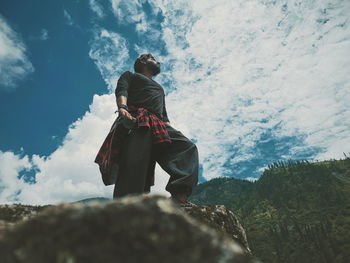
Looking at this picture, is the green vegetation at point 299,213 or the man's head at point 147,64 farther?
the green vegetation at point 299,213

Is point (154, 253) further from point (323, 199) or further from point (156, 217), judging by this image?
point (323, 199)

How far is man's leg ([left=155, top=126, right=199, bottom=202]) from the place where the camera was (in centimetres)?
366

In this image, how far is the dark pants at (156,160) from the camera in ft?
11.7

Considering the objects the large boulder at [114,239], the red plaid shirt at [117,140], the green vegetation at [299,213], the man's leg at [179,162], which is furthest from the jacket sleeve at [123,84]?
the green vegetation at [299,213]

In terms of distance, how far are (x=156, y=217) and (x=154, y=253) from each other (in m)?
0.14

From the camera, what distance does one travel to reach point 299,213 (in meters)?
136

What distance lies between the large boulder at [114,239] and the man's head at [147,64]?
14.6ft

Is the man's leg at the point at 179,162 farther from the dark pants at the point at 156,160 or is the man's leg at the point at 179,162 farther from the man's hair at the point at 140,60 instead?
the man's hair at the point at 140,60

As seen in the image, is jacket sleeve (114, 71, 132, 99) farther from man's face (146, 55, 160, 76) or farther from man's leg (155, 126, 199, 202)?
man's leg (155, 126, 199, 202)

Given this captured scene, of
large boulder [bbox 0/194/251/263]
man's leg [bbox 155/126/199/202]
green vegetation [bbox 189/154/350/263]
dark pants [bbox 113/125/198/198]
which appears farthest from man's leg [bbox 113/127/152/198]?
green vegetation [bbox 189/154/350/263]

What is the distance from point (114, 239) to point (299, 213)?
157 m

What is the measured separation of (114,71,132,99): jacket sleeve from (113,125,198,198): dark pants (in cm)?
70

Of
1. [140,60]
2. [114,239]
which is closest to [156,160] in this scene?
[140,60]

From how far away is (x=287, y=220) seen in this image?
130 metres
